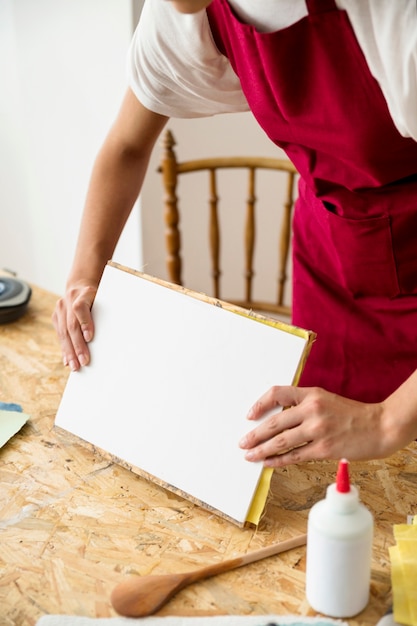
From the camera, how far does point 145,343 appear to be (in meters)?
1.09

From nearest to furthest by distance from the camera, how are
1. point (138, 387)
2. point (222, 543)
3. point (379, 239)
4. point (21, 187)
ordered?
point (222, 543) < point (138, 387) < point (379, 239) < point (21, 187)

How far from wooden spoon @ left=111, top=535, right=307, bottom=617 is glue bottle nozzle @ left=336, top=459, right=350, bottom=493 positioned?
0.19 m

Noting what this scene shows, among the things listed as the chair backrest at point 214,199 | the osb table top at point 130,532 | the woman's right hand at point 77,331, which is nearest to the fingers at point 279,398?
the osb table top at point 130,532

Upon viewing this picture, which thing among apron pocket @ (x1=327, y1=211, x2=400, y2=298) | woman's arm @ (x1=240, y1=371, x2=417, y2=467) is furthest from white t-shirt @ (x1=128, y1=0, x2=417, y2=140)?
woman's arm @ (x1=240, y1=371, x2=417, y2=467)

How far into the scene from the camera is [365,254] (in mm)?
1230

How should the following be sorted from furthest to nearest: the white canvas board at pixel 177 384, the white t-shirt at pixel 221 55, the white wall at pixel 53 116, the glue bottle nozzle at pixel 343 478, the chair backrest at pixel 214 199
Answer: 1. the white wall at pixel 53 116
2. the chair backrest at pixel 214 199
3. the white canvas board at pixel 177 384
4. the white t-shirt at pixel 221 55
5. the glue bottle nozzle at pixel 343 478

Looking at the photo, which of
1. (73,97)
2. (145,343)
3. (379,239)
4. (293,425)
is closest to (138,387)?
(145,343)

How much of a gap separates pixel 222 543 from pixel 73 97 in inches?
76.3

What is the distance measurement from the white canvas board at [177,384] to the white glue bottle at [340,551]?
0.54ft

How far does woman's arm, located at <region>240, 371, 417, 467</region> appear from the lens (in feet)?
3.10

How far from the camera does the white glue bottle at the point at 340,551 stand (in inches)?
30.8

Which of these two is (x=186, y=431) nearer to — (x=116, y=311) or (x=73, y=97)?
(x=116, y=311)

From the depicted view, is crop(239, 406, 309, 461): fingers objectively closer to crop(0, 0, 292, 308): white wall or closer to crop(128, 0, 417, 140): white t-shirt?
crop(128, 0, 417, 140): white t-shirt

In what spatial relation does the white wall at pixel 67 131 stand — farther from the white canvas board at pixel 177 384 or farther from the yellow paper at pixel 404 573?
the yellow paper at pixel 404 573
